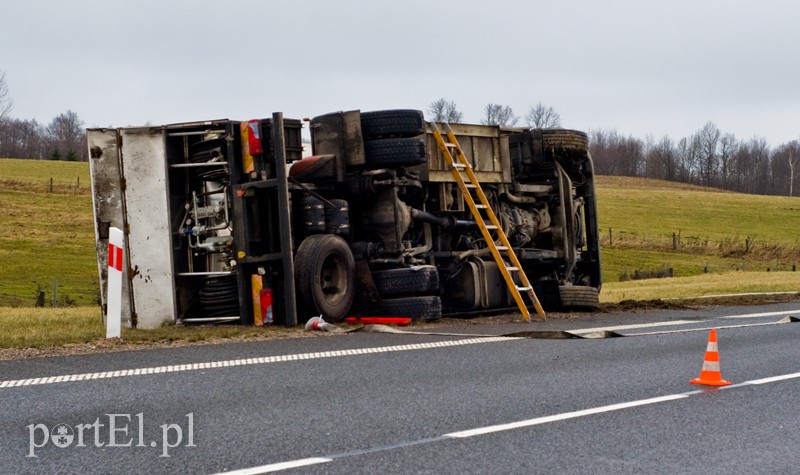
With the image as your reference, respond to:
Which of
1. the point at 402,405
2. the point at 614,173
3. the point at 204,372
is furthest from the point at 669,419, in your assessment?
the point at 614,173

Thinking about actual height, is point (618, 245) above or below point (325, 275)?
below

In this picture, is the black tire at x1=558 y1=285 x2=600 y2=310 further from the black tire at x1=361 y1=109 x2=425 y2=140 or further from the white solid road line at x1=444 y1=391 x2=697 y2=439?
the white solid road line at x1=444 y1=391 x2=697 y2=439

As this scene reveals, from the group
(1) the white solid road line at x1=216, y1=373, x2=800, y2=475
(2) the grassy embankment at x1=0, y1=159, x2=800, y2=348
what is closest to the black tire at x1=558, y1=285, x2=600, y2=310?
(2) the grassy embankment at x1=0, y1=159, x2=800, y2=348

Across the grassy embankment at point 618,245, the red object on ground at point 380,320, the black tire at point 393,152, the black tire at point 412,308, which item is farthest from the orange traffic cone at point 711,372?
the black tire at point 393,152

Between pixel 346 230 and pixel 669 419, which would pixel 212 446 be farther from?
pixel 346 230

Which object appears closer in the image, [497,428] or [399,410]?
[497,428]

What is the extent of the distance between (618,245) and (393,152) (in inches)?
1909

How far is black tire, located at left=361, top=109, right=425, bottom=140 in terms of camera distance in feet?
48.6

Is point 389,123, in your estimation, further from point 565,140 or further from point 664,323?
point 565,140

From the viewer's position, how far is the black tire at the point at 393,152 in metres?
14.8

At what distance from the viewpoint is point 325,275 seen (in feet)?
45.6

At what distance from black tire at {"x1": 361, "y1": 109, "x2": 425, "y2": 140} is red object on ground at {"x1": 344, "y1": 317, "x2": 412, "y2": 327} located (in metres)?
2.71

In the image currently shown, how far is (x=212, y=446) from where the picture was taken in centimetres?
563

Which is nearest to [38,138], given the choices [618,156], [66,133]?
[66,133]
